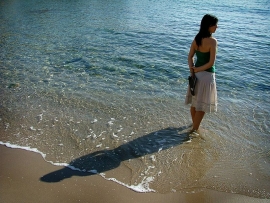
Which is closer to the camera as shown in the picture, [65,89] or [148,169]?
[148,169]

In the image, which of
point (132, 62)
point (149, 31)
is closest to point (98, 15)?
point (149, 31)

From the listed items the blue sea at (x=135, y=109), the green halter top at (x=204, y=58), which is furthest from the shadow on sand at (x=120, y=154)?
the green halter top at (x=204, y=58)

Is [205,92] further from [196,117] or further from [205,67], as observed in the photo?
[196,117]

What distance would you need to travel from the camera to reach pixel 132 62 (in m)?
10.0

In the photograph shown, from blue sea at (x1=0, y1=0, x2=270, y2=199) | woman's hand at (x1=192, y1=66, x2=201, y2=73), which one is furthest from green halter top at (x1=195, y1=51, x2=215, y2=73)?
blue sea at (x1=0, y1=0, x2=270, y2=199)

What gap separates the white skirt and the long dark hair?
2.05 feet

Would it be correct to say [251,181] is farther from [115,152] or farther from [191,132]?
[115,152]

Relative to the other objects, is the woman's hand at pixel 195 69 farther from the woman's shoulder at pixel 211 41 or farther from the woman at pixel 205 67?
the woman's shoulder at pixel 211 41

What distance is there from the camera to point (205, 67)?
496 cm

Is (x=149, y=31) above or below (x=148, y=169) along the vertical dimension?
above

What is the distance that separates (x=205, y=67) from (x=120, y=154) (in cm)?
226

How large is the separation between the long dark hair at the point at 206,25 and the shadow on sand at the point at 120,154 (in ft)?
6.31

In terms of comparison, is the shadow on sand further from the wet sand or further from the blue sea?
the wet sand

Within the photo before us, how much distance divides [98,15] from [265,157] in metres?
18.2
